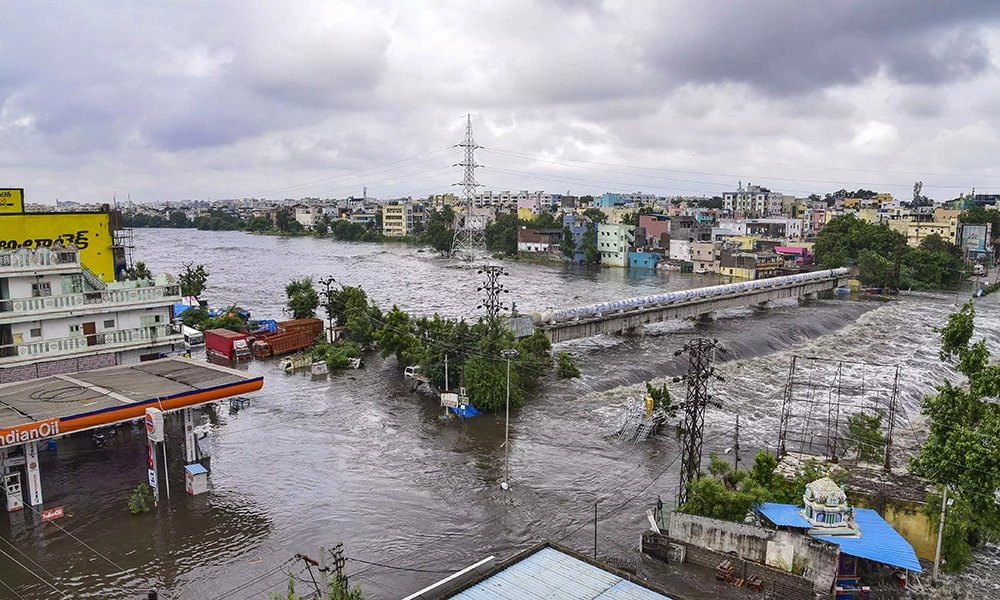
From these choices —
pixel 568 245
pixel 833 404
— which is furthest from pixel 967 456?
pixel 568 245

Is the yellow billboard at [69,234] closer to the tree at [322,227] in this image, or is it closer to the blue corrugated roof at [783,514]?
the blue corrugated roof at [783,514]

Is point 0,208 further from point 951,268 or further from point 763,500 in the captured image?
point 951,268

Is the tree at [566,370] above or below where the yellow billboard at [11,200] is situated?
below

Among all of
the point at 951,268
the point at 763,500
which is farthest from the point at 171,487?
the point at 951,268

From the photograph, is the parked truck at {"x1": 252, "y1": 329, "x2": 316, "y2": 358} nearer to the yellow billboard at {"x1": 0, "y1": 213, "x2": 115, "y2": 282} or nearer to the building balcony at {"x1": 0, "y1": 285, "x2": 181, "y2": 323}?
the yellow billboard at {"x1": 0, "y1": 213, "x2": 115, "y2": 282}

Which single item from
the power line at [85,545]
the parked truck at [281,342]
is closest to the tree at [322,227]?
the parked truck at [281,342]

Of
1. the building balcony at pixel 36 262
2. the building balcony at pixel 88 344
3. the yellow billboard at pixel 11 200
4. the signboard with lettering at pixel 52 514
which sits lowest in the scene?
the signboard with lettering at pixel 52 514
